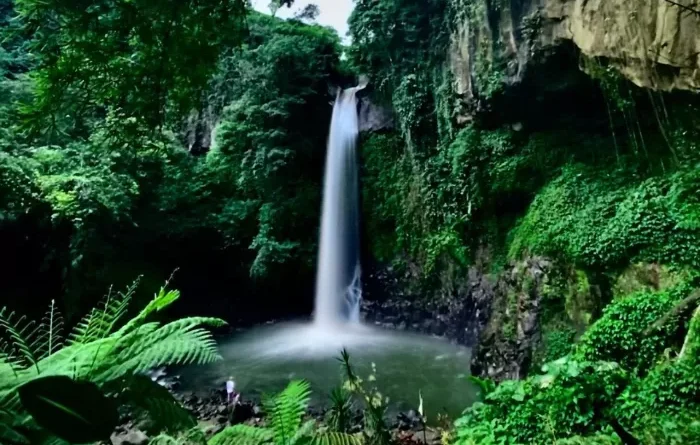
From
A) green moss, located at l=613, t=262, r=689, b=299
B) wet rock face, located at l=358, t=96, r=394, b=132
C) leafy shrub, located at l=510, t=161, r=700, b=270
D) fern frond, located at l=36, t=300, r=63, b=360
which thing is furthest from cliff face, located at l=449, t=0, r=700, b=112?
fern frond, located at l=36, t=300, r=63, b=360

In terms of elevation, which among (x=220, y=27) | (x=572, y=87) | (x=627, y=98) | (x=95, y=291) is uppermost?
(x=572, y=87)

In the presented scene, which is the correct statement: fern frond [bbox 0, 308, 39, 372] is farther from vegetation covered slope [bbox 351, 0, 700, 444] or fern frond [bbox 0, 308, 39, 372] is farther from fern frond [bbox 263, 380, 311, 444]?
vegetation covered slope [bbox 351, 0, 700, 444]

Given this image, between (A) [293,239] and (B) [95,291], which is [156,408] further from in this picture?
(A) [293,239]

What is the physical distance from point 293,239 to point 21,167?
6.22 metres

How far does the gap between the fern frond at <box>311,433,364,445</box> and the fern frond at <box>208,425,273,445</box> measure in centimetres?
43

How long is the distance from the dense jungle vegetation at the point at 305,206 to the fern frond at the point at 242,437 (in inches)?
0.7

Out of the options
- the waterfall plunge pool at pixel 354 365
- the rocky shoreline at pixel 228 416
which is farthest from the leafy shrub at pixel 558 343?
the rocky shoreline at pixel 228 416

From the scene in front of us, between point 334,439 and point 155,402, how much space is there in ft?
2.87

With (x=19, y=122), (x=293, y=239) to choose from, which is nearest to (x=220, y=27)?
(x=19, y=122)

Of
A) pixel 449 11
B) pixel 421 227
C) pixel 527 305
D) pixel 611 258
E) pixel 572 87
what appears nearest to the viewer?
pixel 611 258

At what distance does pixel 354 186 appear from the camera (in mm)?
13289

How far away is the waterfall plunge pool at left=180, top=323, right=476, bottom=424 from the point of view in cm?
748

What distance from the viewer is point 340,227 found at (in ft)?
42.8

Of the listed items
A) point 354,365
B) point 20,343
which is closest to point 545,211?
point 354,365
